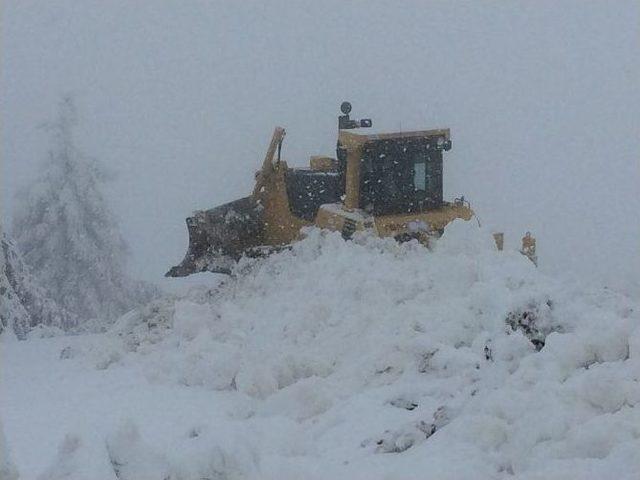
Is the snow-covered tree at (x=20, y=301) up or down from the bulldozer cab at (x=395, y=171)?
down

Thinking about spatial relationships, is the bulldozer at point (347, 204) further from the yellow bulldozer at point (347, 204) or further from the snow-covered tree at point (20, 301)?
the snow-covered tree at point (20, 301)

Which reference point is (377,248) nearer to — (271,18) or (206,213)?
(206,213)

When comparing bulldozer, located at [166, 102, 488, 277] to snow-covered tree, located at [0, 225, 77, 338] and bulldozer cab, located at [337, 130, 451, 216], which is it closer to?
bulldozer cab, located at [337, 130, 451, 216]

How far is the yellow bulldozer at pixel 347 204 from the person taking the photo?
1124 centimetres

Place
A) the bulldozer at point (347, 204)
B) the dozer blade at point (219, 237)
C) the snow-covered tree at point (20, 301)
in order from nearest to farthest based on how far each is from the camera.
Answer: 1. the bulldozer at point (347, 204)
2. the dozer blade at point (219, 237)
3. the snow-covered tree at point (20, 301)

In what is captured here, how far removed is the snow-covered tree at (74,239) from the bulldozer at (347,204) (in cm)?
1102

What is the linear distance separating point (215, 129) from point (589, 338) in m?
64.4

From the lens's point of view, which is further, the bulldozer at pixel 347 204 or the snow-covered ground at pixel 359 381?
the bulldozer at pixel 347 204

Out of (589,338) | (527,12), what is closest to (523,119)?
(527,12)

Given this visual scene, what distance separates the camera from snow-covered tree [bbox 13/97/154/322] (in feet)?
75.2

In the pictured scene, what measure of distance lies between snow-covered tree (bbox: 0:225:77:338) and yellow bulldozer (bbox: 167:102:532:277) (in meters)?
2.68

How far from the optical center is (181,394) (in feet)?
20.2

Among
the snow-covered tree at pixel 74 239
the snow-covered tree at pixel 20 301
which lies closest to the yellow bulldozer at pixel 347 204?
the snow-covered tree at pixel 20 301

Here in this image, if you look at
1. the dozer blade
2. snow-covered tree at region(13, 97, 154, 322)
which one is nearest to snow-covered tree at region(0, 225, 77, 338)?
the dozer blade
